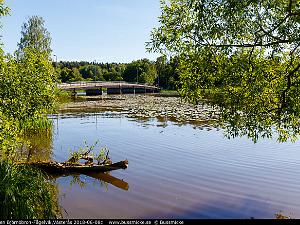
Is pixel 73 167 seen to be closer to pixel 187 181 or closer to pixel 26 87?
pixel 26 87

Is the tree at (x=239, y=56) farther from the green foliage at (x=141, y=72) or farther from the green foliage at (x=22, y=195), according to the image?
the green foliage at (x=141, y=72)

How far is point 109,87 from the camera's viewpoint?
114m

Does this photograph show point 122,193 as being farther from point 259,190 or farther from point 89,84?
point 89,84

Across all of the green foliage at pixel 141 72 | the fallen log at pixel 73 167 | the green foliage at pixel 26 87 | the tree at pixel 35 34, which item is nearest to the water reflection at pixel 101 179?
the fallen log at pixel 73 167

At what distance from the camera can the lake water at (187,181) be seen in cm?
1535

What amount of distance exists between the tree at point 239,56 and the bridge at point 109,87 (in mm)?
79025

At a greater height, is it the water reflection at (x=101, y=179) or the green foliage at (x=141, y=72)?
the green foliage at (x=141, y=72)

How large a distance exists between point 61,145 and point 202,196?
51.6 ft

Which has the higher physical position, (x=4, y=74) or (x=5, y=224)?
(x=4, y=74)

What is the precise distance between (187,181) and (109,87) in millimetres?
97006

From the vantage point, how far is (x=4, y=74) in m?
17.0

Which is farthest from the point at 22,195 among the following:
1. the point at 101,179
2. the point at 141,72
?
the point at 141,72

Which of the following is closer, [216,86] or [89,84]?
[216,86]

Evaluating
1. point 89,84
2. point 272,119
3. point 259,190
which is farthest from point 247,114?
point 89,84
